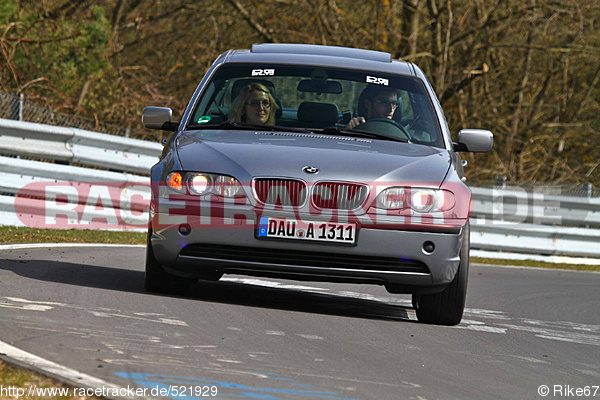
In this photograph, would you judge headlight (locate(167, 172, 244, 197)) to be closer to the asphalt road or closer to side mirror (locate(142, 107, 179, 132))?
the asphalt road

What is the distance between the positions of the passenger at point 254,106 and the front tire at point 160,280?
1.13 meters

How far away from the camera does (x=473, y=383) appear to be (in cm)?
462

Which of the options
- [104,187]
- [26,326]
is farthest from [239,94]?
[104,187]

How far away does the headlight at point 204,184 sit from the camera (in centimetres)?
601

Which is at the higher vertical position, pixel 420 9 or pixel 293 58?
pixel 420 9

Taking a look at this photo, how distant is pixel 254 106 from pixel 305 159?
1214 mm

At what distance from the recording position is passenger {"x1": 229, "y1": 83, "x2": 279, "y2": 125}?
7.11 meters

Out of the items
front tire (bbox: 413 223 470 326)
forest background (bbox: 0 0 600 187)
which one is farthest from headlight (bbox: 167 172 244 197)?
forest background (bbox: 0 0 600 187)

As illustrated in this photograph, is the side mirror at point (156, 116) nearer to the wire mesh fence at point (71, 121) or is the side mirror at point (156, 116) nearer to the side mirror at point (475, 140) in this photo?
the side mirror at point (475, 140)

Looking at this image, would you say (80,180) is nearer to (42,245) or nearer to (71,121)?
(42,245)

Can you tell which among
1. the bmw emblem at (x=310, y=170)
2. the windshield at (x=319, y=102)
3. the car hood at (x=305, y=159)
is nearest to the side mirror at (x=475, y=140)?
the windshield at (x=319, y=102)

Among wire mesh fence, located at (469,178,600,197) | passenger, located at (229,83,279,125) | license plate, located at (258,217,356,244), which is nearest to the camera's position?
license plate, located at (258,217,356,244)

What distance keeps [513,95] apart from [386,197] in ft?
58.8

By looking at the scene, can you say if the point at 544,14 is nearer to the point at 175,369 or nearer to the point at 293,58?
the point at 293,58
